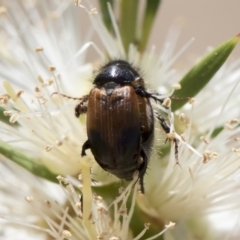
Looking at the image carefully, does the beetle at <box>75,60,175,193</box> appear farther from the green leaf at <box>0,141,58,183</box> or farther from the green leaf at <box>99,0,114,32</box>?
the green leaf at <box>99,0,114,32</box>

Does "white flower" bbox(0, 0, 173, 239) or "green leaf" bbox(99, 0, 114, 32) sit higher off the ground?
"green leaf" bbox(99, 0, 114, 32)

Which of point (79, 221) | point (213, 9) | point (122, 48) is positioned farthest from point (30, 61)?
point (213, 9)

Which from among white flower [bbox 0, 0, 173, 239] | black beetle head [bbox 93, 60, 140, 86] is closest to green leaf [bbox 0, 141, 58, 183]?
white flower [bbox 0, 0, 173, 239]

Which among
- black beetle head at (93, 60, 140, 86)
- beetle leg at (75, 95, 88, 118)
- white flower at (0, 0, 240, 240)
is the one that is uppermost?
black beetle head at (93, 60, 140, 86)

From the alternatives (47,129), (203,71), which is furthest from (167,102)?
(47,129)

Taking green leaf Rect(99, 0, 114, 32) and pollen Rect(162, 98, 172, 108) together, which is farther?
green leaf Rect(99, 0, 114, 32)

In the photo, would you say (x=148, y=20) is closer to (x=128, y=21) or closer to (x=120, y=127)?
(x=128, y=21)

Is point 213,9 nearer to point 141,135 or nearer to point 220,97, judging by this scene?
point 220,97
